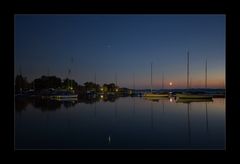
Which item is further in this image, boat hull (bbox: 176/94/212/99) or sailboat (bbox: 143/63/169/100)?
sailboat (bbox: 143/63/169/100)

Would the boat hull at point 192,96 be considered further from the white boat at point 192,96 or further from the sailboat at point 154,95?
the sailboat at point 154,95

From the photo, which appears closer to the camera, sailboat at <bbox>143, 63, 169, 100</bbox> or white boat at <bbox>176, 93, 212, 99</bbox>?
white boat at <bbox>176, 93, 212, 99</bbox>

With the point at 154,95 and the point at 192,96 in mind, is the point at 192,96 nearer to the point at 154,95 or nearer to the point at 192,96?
the point at 192,96

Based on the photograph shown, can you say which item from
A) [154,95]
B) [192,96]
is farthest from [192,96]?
[154,95]

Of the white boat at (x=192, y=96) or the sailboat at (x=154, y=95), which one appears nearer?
the white boat at (x=192, y=96)

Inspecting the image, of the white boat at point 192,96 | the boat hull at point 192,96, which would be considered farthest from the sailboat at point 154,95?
the boat hull at point 192,96

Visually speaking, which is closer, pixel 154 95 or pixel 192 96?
pixel 192 96

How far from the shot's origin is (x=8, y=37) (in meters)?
1.92

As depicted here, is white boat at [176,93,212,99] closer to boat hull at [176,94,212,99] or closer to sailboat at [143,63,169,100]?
boat hull at [176,94,212,99]

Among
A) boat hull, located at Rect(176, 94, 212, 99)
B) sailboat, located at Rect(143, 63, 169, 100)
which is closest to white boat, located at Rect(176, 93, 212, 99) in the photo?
boat hull, located at Rect(176, 94, 212, 99)

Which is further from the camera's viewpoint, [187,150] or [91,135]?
[91,135]
